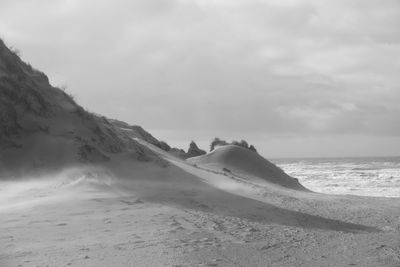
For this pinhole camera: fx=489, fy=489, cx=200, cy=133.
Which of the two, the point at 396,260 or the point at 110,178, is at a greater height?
the point at 110,178

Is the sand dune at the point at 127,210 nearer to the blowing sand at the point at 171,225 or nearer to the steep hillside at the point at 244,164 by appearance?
the blowing sand at the point at 171,225

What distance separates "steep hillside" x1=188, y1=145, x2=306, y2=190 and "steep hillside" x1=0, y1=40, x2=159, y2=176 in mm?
7038

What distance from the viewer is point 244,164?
22172 mm

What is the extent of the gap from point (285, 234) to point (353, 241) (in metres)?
1.10

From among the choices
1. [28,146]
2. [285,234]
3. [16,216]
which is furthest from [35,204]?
[285,234]

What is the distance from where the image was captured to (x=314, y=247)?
738 centimetres

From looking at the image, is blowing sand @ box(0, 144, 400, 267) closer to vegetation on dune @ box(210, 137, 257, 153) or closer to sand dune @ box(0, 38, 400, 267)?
sand dune @ box(0, 38, 400, 267)

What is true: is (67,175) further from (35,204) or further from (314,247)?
(314,247)

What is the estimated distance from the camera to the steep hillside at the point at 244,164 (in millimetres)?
21150

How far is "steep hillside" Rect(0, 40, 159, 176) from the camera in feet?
38.4

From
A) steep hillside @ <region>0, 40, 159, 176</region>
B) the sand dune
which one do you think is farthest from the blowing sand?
steep hillside @ <region>0, 40, 159, 176</region>

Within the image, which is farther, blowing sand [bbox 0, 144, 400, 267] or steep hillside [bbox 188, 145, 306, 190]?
steep hillside [bbox 188, 145, 306, 190]

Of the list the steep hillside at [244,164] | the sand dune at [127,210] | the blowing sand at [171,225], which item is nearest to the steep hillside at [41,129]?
the sand dune at [127,210]

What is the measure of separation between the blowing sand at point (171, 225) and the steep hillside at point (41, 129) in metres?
0.81
